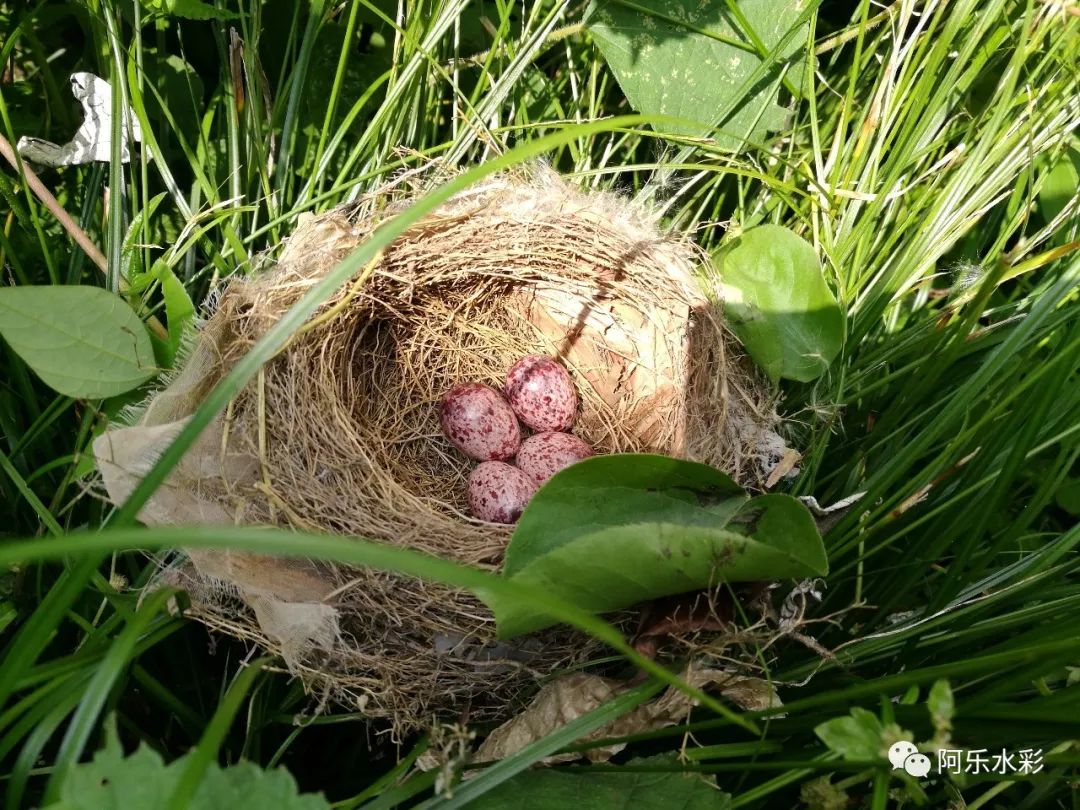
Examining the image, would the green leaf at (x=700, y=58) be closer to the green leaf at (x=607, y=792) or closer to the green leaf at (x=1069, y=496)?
the green leaf at (x=1069, y=496)

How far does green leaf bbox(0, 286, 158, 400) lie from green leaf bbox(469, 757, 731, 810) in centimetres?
65

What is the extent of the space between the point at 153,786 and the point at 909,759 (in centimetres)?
67

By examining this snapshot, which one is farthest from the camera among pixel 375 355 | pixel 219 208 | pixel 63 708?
pixel 375 355

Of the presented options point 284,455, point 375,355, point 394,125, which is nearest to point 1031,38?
point 394,125

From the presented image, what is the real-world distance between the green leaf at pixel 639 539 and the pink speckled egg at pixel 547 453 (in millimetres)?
478

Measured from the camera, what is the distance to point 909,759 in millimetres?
855

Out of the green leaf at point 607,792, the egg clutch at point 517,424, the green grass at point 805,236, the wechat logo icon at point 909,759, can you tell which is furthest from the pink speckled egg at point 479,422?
the wechat logo icon at point 909,759

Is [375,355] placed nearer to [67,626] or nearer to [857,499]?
[67,626]

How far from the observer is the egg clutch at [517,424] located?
58.5 inches

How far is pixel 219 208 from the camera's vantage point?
3.97ft

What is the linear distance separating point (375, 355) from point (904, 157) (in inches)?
34.4

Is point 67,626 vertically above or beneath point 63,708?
beneath

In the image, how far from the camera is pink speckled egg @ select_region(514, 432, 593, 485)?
1488mm

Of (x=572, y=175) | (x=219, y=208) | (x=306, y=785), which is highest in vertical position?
(x=572, y=175)
